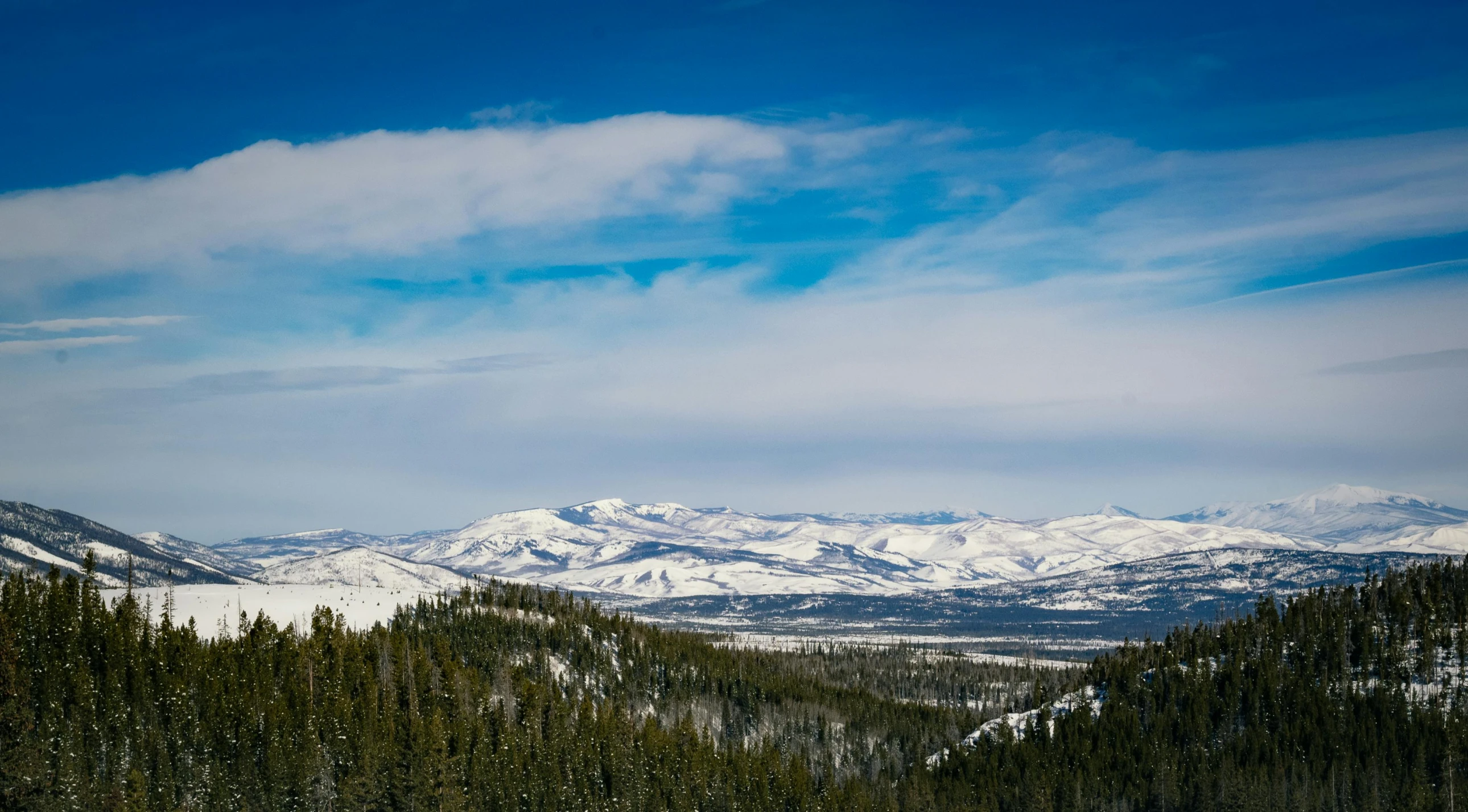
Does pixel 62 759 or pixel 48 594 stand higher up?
pixel 48 594

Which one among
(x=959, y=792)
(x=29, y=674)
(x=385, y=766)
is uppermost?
(x=29, y=674)

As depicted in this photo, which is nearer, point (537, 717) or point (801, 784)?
point (801, 784)

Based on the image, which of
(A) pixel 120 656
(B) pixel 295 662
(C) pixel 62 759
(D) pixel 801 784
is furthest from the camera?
(B) pixel 295 662

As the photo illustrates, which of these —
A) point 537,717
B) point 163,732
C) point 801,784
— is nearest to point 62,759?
point 163,732

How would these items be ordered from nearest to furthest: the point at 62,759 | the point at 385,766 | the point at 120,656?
1. the point at 62,759
2. the point at 385,766
3. the point at 120,656

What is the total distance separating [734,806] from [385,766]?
4947 centimetres

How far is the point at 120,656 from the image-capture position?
156 meters

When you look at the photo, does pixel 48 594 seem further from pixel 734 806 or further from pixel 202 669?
pixel 734 806

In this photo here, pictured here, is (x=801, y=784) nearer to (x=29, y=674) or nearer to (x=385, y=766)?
(x=385, y=766)

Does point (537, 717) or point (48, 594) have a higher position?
point (48, 594)

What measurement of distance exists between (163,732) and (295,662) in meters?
42.1

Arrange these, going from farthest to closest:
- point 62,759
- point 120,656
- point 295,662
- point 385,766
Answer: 1. point 295,662
2. point 120,656
3. point 385,766
4. point 62,759

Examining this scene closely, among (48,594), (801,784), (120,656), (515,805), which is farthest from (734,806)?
(48,594)

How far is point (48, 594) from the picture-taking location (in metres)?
170
